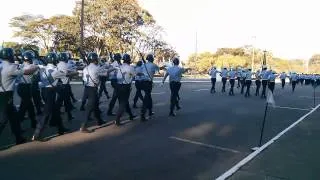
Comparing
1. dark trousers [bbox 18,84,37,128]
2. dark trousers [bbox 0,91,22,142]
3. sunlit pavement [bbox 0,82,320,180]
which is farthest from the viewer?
dark trousers [bbox 18,84,37,128]

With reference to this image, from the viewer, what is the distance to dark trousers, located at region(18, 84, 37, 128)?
11.7m

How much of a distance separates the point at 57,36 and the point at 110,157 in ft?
154

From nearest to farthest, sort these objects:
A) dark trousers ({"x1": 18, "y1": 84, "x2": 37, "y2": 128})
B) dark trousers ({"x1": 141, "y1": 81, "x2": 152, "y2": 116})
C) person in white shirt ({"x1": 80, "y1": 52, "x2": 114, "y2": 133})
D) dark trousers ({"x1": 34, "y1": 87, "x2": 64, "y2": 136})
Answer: dark trousers ({"x1": 34, "y1": 87, "x2": 64, "y2": 136}) → person in white shirt ({"x1": 80, "y1": 52, "x2": 114, "y2": 133}) → dark trousers ({"x1": 18, "y1": 84, "x2": 37, "y2": 128}) → dark trousers ({"x1": 141, "y1": 81, "x2": 152, "y2": 116})

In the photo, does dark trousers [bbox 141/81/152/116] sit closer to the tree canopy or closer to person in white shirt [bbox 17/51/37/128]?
person in white shirt [bbox 17/51/37/128]

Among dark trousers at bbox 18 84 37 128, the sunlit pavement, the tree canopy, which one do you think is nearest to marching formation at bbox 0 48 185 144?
dark trousers at bbox 18 84 37 128

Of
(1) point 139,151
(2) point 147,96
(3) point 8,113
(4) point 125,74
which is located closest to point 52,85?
Result: (3) point 8,113

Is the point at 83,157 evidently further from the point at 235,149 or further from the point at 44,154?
the point at 235,149

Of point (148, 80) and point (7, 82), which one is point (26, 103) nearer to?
point (7, 82)

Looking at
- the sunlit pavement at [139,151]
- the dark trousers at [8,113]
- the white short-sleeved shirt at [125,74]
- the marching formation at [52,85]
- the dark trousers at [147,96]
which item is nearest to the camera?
the sunlit pavement at [139,151]

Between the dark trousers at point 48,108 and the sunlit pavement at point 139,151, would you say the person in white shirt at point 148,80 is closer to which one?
the sunlit pavement at point 139,151

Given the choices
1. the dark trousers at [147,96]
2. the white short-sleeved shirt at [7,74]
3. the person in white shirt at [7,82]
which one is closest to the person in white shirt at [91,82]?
the person in white shirt at [7,82]

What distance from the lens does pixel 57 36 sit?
5372cm

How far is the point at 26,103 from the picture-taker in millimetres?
11938

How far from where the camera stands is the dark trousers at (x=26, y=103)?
1172 cm
